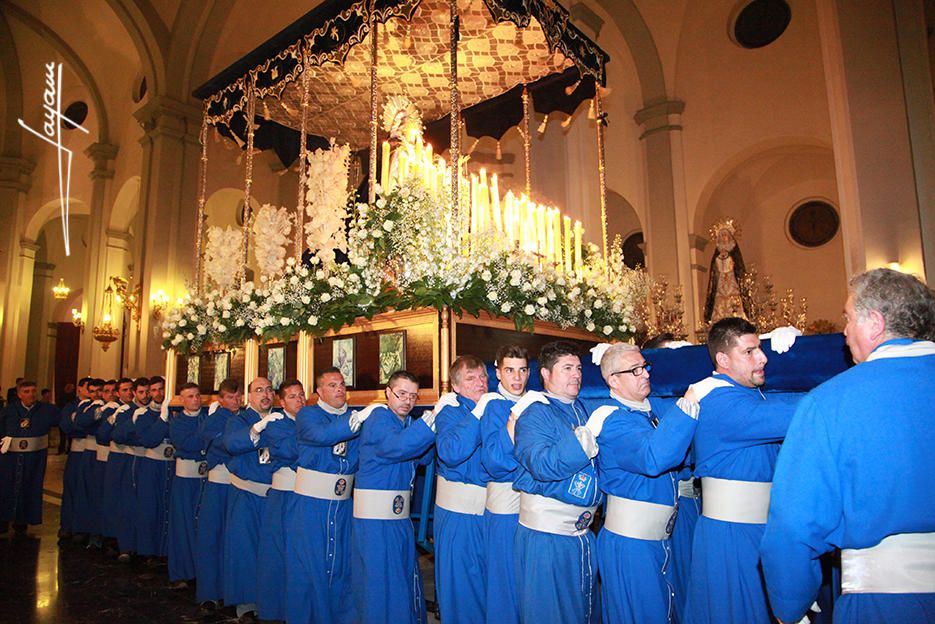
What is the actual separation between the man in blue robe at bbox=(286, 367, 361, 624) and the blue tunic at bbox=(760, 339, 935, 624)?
320cm

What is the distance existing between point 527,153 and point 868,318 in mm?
6826

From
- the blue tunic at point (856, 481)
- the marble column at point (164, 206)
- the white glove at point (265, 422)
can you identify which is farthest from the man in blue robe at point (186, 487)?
the marble column at point (164, 206)

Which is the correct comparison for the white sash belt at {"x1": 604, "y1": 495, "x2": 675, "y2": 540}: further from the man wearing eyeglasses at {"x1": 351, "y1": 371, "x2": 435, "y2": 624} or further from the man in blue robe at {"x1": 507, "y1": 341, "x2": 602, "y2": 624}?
the man wearing eyeglasses at {"x1": 351, "y1": 371, "x2": 435, "y2": 624}

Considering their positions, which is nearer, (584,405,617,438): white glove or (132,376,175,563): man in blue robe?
(584,405,617,438): white glove

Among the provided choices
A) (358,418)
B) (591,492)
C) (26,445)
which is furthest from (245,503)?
(26,445)

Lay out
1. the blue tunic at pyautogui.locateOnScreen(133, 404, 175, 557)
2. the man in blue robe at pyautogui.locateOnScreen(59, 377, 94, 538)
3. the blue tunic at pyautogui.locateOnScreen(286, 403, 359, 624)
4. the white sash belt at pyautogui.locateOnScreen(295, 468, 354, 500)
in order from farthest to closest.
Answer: the man in blue robe at pyautogui.locateOnScreen(59, 377, 94, 538)
the blue tunic at pyautogui.locateOnScreen(133, 404, 175, 557)
the white sash belt at pyautogui.locateOnScreen(295, 468, 354, 500)
the blue tunic at pyautogui.locateOnScreen(286, 403, 359, 624)

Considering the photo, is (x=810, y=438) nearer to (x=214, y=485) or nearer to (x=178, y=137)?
(x=214, y=485)

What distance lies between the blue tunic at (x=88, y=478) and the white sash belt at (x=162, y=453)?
157 centimetres

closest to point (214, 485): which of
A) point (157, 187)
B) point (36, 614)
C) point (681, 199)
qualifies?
point (36, 614)

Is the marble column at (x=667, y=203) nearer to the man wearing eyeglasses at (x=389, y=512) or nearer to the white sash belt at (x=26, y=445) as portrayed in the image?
the man wearing eyeglasses at (x=389, y=512)

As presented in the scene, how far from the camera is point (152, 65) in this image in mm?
15227

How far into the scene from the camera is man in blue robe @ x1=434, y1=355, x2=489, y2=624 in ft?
14.2

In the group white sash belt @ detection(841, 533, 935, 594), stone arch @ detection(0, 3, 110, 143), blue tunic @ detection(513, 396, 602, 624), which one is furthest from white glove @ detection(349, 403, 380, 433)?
stone arch @ detection(0, 3, 110, 143)

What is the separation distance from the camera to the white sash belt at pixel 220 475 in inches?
250
